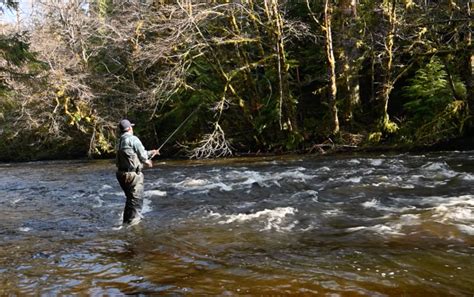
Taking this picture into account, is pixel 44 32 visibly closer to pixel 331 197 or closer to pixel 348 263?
pixel 331 197

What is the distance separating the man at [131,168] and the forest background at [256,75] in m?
5.01

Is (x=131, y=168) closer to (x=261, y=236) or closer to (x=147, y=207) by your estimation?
(x=147, y=207)

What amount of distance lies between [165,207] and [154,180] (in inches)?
167

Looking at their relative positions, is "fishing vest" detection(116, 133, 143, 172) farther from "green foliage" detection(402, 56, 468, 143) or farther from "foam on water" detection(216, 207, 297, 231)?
"green foliage" detection(402, 56, 468, 143)

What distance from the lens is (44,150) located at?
89.9 feet

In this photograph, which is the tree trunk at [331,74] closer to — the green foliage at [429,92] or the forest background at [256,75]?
the forest background at [256,75]

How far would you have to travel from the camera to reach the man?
8.41m

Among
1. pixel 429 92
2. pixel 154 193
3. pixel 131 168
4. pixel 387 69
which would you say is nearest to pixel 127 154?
pixel 131 168

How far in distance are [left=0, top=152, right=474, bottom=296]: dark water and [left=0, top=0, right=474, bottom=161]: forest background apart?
3.86 meters

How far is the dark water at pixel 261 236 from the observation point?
517cm

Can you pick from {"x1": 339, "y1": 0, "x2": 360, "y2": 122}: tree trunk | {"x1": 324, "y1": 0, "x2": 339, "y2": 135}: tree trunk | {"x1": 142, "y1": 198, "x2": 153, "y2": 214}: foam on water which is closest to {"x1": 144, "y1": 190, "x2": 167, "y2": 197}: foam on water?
{"x1": 142, "y1": 198, "x2": 153, "y2": 214}: foam on water

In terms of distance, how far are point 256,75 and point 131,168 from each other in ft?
40.0

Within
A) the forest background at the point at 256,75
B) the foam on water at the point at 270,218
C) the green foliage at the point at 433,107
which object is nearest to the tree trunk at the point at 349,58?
the forest background at the point at 256,75

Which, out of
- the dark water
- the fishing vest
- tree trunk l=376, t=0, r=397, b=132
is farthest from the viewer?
tree trunk l=376, t=0, r=397, b=132
